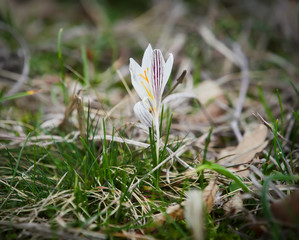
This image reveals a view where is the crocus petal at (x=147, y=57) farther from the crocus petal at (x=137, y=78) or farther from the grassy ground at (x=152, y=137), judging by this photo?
the grassy ground at (x=152, y=137)

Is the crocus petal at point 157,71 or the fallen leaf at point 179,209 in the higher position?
the crocus petal at point 157,71

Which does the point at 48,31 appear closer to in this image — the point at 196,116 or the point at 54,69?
the point at 54,69

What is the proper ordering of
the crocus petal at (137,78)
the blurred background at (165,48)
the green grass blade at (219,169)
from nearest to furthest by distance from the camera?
the green grass blade at (219,169), the crocus petal at (137,78), the blurred background at (165,48)

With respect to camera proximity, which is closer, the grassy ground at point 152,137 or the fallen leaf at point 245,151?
the grassy ground at point 152,137

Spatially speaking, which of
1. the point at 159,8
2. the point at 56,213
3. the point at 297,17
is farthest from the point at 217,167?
the point at 159,8

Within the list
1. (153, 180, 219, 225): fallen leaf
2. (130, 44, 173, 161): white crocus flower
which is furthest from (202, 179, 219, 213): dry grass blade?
(130, 44, 173, 161): white crocus flower

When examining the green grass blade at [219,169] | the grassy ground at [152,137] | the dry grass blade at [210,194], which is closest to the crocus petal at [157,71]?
the grassy ground at [152,137]

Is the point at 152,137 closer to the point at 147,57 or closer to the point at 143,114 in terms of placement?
the point at 143,114
